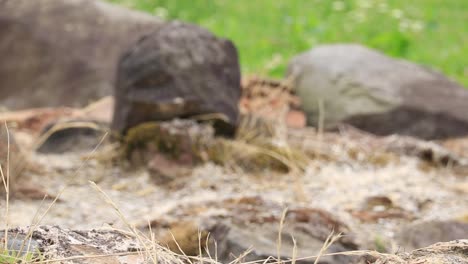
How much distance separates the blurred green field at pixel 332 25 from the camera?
9.12 m

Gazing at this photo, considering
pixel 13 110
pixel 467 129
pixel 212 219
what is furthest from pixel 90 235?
pixel 13 110

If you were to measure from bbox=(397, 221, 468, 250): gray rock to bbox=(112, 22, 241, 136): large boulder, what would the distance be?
5.71 feet

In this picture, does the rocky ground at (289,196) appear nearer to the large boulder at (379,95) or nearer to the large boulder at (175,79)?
the large boulder at (175,79)

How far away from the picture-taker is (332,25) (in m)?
10.1

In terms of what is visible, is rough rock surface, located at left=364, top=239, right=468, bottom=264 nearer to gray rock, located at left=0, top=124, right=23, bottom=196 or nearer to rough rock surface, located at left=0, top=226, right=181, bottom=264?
rough rock surface, located at left=0, top=226, right=181, bottom=264

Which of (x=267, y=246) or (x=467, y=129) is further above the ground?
(x=267, y=246)

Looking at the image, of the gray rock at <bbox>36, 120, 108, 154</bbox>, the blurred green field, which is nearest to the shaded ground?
the gray rock at <bbox>36, 120, 108, 154</bbox>

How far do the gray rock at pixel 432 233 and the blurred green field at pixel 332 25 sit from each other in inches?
197

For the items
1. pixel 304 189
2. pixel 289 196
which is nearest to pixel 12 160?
pixel 289 196

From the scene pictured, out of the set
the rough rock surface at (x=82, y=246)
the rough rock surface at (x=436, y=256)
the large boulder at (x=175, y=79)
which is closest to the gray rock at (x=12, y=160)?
the large boulder at (x=175, y=79)

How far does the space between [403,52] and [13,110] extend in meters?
4.10

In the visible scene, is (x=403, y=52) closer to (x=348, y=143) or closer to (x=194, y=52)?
(x=348, y=143)

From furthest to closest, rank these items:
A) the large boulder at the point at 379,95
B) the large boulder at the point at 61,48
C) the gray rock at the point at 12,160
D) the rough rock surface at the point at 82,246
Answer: the large boulder at the point at 61,48 < the large boulder at the point at 379,95 < the gray rock at the point at 12,160 < the rough rock surface at the point at 82,246

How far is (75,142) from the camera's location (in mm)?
5348
